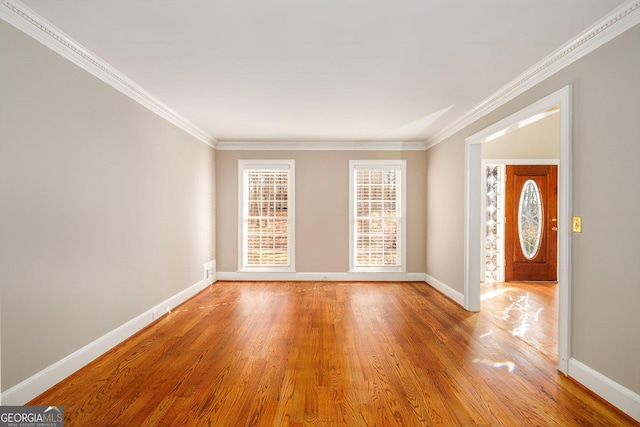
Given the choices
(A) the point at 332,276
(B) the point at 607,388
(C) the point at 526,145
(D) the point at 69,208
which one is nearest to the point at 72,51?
(D) the point at 69,208

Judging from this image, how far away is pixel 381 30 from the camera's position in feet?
7.72

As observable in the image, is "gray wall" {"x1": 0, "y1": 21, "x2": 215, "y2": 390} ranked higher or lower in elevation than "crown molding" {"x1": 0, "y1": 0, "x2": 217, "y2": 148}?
lower

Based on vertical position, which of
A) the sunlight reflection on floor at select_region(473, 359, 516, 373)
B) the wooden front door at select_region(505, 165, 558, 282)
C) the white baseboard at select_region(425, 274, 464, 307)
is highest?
the wooden front door at select_region(505, 165, 558, 282)

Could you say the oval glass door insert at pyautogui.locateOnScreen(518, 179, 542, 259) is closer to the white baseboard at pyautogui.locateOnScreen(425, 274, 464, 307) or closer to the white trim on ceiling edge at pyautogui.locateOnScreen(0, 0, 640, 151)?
the white baseboard at pyautogui.locateOnScreen(425, 274, 464, 307)

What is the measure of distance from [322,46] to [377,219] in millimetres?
4055

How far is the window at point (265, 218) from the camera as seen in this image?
611 cm

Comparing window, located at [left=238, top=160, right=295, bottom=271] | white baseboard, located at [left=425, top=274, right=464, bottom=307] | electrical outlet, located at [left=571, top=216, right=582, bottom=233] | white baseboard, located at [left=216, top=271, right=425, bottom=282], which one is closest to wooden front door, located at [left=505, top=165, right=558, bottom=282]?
white baseboard, located at [left=425, top=274, right=464, bottom=307]

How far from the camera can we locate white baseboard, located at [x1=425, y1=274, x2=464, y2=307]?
459 centimetres

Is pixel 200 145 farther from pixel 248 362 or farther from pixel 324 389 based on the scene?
pixel 324 389

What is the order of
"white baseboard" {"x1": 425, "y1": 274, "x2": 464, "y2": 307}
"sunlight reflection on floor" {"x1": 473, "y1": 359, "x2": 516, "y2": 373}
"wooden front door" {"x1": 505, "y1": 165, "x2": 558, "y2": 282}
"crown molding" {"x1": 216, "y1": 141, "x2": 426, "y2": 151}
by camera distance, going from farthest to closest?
"wooden front door" {"x1": 505, "y1": 165, "x2": 558, "y2": 282}
"crown molding" {"x1": 216, "y1": 141, "x2": 426, "y2": 151}
"white baseboard" {"x1": 425, "y1": 274, "x2": 464, "y2": 307}
"sunlight reflection on floor" {"x1": 473, "y1": 359, "x2": 516, "y2": 373}

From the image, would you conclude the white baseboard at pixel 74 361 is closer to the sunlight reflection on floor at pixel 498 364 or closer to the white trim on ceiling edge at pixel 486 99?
the white trim on ceiling edge at pixel 486 99

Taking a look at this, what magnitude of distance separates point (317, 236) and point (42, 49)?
460cm

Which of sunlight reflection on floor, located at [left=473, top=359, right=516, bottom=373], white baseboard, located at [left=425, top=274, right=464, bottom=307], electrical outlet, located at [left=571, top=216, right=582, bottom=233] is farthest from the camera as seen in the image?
white baseboard, located at [left=425, top=274, right=464, bottom=307]

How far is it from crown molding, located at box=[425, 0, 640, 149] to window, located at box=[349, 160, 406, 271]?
2371mm
